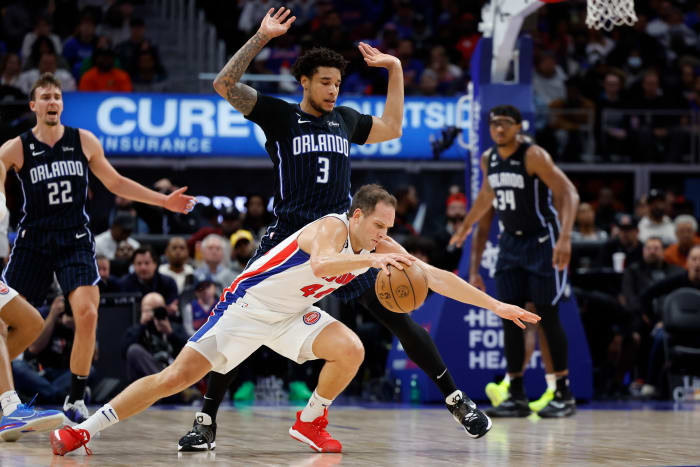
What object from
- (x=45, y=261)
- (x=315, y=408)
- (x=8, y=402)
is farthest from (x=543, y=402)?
(x=8, y=402)

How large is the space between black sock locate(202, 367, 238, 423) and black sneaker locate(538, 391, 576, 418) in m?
3.33

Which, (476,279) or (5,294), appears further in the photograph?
(476,279)

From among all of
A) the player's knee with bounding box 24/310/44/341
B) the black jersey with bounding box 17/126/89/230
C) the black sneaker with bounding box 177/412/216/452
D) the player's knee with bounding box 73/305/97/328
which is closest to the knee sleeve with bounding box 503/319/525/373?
the black sneaker with bounding box 177/412/216/452

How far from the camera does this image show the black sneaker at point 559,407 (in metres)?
8.62

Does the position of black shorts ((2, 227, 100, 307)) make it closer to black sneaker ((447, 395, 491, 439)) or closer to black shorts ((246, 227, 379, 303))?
black shorts ((246, 227, 379, 303))

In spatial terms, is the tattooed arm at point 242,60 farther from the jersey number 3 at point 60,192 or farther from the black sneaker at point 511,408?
the black sneaker at point 511,408

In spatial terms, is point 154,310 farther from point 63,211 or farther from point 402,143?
point 402,143

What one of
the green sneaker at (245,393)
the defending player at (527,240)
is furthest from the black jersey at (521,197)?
the green sneaker at (245,393)

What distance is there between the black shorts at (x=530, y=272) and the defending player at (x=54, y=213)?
3.02 m

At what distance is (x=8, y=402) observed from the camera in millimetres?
6289

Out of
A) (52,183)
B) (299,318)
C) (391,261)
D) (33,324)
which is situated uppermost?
(52,183)

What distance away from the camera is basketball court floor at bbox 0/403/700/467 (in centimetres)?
557

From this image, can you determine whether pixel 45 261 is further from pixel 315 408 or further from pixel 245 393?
pixel 245 393

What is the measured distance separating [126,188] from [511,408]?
3636 mm
